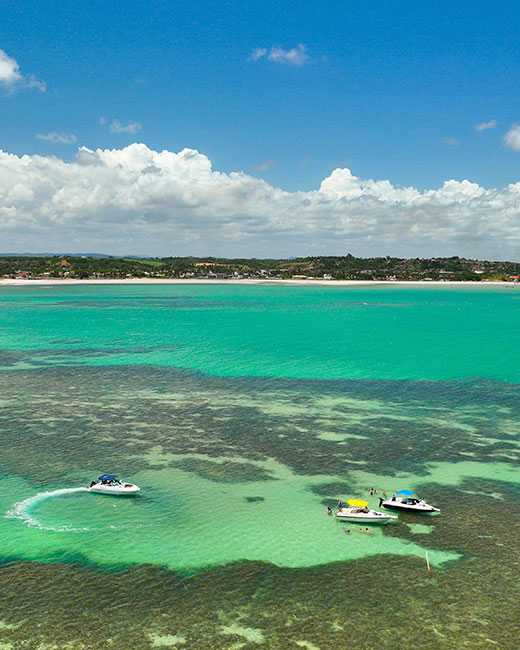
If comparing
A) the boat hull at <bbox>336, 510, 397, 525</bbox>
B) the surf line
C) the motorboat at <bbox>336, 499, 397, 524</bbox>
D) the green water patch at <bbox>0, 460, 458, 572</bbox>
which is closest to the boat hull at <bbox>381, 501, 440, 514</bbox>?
the motorboat at <bbox>336, 499, 397, 524</bbox>

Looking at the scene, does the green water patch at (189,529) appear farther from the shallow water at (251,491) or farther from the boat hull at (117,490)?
the boat hull at (117,490)

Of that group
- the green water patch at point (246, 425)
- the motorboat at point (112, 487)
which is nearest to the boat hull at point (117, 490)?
the motorboat at point (112, 487)

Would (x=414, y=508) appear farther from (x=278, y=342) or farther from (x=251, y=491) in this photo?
(x=278, y=342)

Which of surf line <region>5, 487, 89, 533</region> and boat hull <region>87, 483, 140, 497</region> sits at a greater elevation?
boat hull <region>87, 483, 140, 497</region>

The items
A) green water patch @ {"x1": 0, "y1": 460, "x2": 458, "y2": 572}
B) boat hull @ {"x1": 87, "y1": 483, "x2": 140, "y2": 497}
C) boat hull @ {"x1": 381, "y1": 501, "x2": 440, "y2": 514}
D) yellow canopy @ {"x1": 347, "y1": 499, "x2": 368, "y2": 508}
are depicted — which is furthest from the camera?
boat hull @ {"x1": 87, "y1": 483, "x2": 140, "y2": 497}

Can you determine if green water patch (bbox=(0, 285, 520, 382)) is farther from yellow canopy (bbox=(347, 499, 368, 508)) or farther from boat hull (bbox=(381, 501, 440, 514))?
yellow canopy (bbox=(347, 499, 368, 508))

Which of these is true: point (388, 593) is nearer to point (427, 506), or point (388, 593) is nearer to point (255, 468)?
point (427, 506)

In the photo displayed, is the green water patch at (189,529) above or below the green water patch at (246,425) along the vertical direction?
below
